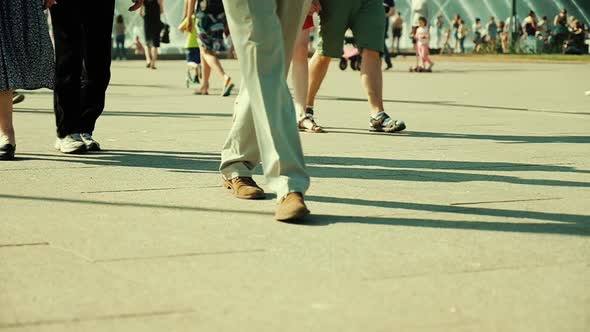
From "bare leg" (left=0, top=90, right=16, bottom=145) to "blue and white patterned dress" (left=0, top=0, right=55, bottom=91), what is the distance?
0.12m

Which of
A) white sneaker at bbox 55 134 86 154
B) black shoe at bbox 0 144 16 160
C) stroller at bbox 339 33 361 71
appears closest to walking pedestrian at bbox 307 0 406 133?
Answer: white sneaker at bbox 55 134 86 154

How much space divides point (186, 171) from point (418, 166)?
140cm

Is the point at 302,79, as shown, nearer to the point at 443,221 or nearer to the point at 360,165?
the point at 360,165

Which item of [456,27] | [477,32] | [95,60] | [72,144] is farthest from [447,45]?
[72,144]

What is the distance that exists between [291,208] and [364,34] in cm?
464

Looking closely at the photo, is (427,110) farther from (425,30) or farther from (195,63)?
(425,30)

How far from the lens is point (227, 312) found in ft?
12.4

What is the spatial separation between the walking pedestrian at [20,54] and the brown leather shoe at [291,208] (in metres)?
3.01

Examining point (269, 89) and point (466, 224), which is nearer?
point (466, 224)

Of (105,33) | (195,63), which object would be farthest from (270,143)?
(195,63)

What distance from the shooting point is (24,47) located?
8016 millimetres

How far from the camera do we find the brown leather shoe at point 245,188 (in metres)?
6.14

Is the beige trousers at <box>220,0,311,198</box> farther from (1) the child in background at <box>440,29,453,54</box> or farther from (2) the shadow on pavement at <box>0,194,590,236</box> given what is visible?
(1) the child in background at <box>440,29,453,54</box>

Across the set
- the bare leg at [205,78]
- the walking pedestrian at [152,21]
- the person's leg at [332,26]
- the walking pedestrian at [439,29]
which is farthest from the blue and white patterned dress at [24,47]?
the walking pedestrian at [439,29]
